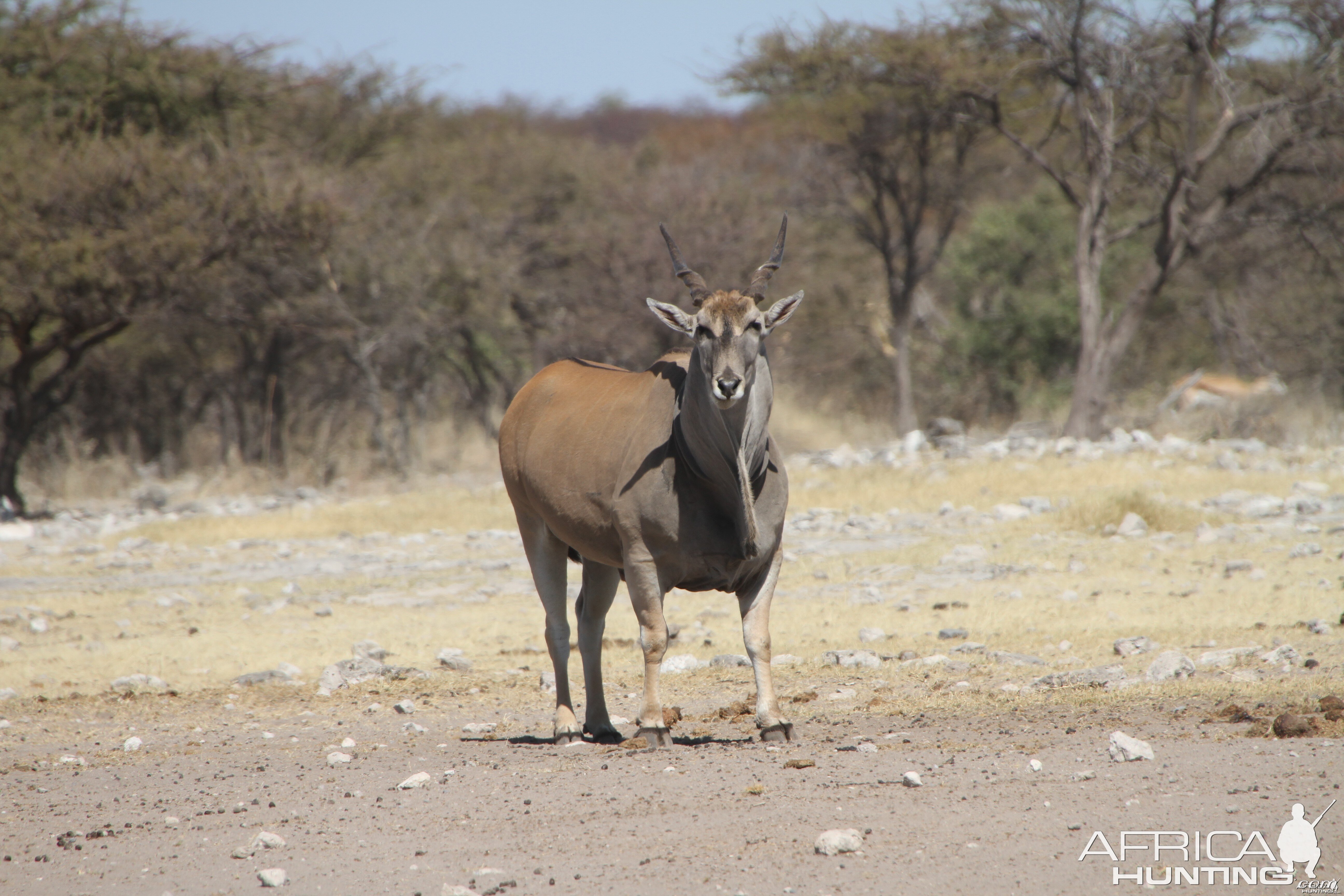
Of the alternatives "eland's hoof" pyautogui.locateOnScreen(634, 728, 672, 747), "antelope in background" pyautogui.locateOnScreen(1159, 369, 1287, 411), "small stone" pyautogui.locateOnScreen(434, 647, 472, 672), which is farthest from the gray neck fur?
"antelope in background" pyautogui.locateOnScreen(1159, 369, 1287, 411)

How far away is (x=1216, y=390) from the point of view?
25.5 meters

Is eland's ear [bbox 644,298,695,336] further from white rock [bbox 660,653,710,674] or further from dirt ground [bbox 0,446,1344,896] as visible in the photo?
white rock [bbox 660,653,710,674]

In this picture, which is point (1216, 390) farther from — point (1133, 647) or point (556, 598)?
point (556, 598)

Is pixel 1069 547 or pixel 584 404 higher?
pixel 584 404

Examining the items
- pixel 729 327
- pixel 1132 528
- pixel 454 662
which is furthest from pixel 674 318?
pixel 1132 528

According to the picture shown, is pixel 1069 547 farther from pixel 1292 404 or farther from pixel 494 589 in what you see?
pixel 1292 404

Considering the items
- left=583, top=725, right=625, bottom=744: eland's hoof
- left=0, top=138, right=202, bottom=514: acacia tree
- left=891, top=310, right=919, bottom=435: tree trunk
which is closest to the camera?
left=583, top=725, right=625, bottom=744: eland's hoof

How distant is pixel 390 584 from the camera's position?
42.0ft

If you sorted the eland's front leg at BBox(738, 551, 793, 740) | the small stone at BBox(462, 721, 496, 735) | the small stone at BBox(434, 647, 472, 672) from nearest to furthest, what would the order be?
the eland's front leg at BBox(738, 551, 793, 740) → the small stone at BBox(462, 721, 496, 735) → the small stone at BBox(434, 647, 472, 672)

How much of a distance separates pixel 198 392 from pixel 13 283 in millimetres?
9774

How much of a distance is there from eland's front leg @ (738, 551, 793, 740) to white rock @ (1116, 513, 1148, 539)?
813 cm

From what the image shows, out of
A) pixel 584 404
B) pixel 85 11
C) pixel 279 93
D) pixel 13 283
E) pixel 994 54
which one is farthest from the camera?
pixel 279 93

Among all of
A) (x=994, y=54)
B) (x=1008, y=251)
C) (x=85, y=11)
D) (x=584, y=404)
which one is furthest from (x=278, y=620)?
(x=1008, y=251)

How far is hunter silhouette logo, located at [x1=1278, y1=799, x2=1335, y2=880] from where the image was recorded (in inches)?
166
